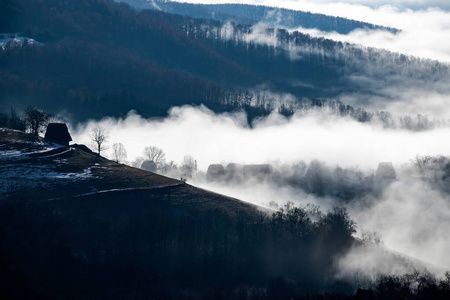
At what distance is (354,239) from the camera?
531 ft

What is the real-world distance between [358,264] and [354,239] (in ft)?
38.6

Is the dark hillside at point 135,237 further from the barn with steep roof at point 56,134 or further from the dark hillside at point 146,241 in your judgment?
the barn with steep roof at point 56,134

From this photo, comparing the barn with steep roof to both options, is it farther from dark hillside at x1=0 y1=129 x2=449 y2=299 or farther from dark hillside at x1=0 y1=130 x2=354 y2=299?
dark hillside at x1=0 y1=129 x2=449 y2=299

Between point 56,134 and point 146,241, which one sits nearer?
point 146,241

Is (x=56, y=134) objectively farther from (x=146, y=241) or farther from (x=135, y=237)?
(x=146, y=241)

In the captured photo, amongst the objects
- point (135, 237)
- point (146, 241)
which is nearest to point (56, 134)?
point (135, 237)

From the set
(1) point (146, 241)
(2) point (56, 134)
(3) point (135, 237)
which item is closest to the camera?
(3) point (135, 237)

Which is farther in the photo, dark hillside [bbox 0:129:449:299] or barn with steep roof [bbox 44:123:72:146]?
barn with steep roof [bbox 44:123:72:146]

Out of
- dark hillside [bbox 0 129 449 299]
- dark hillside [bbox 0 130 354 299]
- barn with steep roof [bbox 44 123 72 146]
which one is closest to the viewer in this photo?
dark hillside [bbox 0 129 449 299]

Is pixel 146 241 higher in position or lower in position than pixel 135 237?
lower

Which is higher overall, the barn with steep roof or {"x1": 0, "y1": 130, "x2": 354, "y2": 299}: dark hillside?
the barn with steep roof

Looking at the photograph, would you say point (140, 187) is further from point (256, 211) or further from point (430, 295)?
point (430, 295)

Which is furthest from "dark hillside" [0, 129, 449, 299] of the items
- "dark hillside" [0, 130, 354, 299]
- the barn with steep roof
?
the barn with steep roof

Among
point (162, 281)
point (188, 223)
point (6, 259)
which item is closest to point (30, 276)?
point (6, 259)
